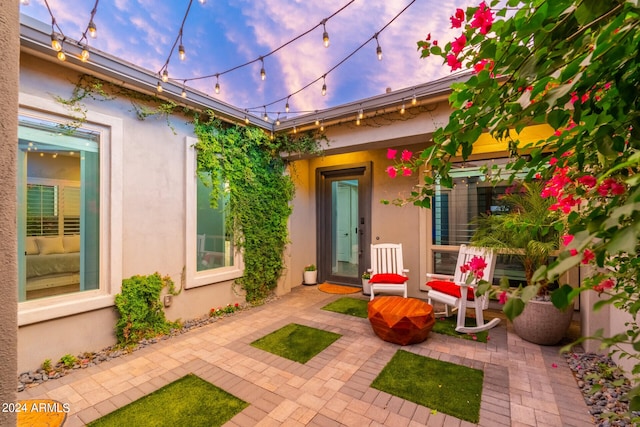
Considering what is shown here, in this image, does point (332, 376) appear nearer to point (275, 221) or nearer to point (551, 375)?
point (551, 375)

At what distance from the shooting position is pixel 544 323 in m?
3.12

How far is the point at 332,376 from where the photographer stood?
8.54 ft

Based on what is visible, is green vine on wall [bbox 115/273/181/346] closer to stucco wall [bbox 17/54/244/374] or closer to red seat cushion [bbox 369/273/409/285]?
stucco wall [bbox 17/54/244/374]

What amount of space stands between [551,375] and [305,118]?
4.32m

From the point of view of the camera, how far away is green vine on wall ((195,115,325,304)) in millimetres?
4172

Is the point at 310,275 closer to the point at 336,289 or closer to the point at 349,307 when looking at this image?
the point at 336,289

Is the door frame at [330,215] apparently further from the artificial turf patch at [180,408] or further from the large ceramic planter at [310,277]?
the artificial turf patch at [180,408]

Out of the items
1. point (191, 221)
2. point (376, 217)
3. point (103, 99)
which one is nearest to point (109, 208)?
point (191, 221)

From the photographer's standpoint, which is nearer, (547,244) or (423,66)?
(547,244)

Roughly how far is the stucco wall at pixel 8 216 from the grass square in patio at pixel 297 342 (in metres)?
2.45

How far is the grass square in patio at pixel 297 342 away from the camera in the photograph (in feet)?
9.93

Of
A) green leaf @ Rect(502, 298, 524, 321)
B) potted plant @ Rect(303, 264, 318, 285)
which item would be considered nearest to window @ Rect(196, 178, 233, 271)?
potted plant @ Rect(303, 264, 318, 285)

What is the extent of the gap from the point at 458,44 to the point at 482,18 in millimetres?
102

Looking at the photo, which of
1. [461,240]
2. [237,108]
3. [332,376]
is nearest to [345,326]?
[332,376]
